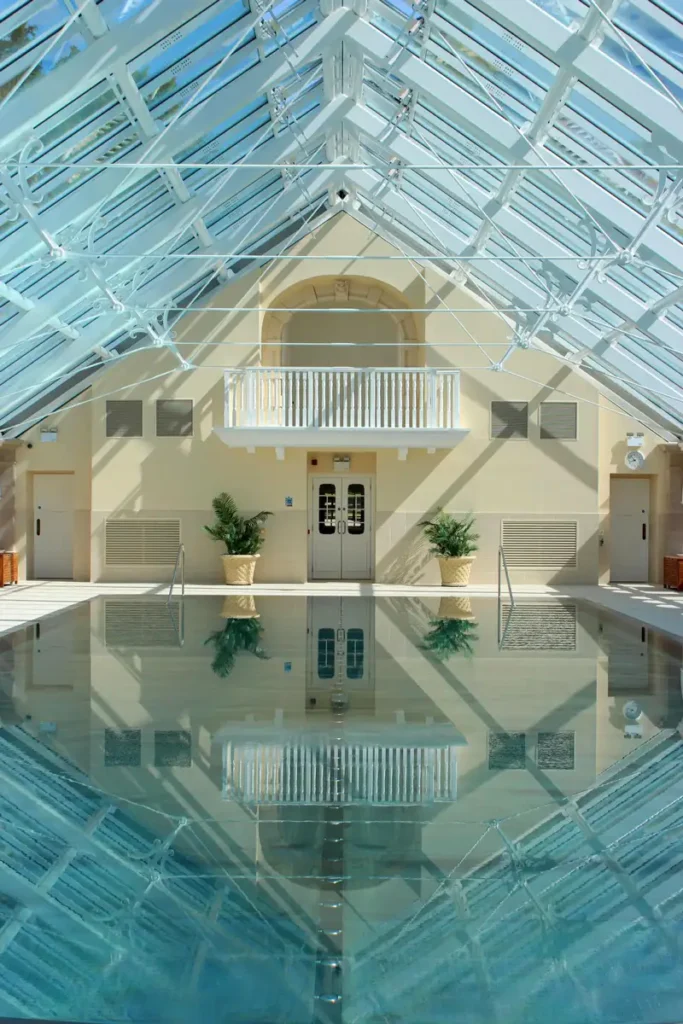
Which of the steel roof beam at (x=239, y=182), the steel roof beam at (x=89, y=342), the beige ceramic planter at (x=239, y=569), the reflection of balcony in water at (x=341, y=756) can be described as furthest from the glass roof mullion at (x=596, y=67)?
the beige ceramic planter at (x=239, y=569)

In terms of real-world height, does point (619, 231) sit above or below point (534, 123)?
below

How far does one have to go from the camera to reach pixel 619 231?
40.7 feet

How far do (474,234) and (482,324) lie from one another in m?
4.06

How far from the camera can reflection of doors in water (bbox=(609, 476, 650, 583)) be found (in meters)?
21.9

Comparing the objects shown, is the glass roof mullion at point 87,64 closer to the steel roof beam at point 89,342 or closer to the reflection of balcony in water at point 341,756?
the reflection of balcony in water at point 341,756

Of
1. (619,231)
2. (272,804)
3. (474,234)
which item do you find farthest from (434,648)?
(474,234)

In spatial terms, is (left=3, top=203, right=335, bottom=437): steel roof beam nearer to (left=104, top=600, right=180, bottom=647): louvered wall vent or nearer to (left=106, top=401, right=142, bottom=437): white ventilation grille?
(left=106, top=401, right=142, bottom=437): white ventilation grille

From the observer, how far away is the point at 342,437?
1978 centimetres

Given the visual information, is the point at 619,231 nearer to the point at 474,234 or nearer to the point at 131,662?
the point at 474,234

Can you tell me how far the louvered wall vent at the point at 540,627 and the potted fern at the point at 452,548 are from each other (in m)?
3.14

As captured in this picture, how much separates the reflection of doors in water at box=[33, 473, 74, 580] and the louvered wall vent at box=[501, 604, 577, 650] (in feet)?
32.0

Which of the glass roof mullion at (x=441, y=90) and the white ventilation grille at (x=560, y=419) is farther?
the white ventilation grille at (x=560, y=419)

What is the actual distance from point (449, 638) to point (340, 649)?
1710mm

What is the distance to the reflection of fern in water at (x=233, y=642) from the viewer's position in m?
10.8
